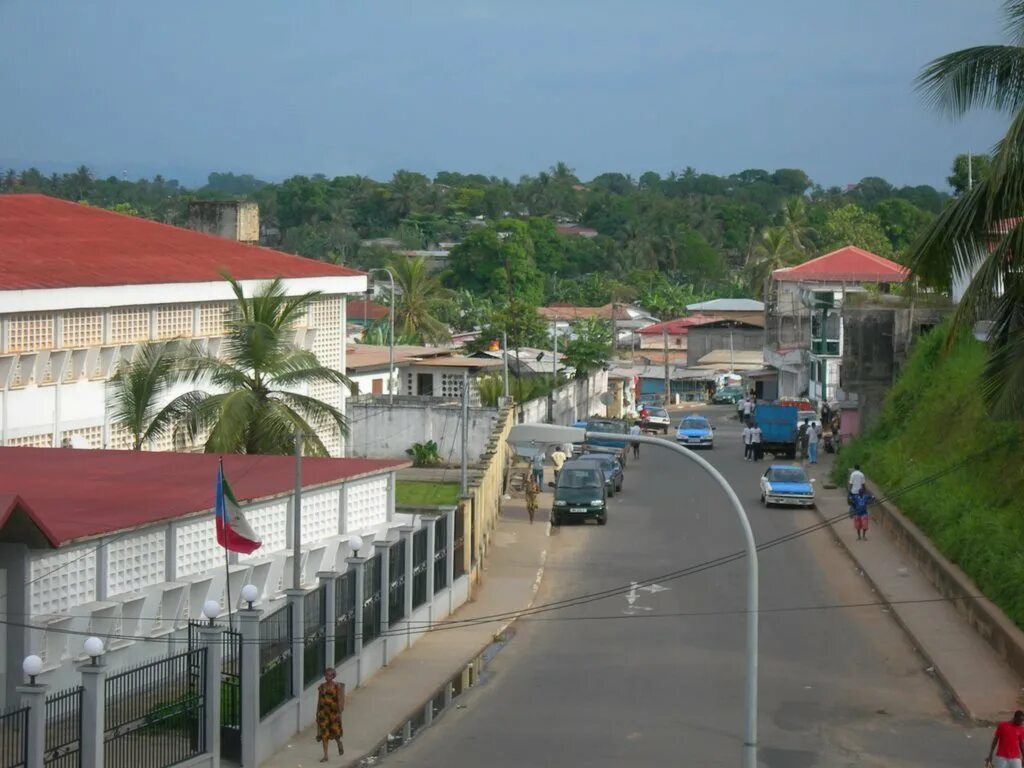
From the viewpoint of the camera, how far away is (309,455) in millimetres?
31656

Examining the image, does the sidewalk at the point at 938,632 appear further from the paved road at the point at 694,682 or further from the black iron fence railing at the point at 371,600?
the black iron fence railing at the point at 371,600

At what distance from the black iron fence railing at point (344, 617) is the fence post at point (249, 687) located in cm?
360

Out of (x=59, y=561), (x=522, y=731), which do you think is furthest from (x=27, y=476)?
(x=522, y=731)

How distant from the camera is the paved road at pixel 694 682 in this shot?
67.2 feet

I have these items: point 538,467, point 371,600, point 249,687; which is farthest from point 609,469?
point 249,687

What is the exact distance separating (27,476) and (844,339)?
3710 cm

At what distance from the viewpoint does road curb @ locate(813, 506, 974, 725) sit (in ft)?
74.2

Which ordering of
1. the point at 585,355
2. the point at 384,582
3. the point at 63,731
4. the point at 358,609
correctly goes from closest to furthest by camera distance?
the point at 63,731
the point at 358,609
the point at 384,582
the point at 585,355

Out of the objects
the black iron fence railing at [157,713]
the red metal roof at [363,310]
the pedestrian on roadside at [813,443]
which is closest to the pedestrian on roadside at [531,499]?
the pedestrian on roadside at [813,443]

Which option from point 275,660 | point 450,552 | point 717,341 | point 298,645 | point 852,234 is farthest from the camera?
point 852,234

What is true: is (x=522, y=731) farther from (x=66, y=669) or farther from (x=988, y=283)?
(x=988, y=283)

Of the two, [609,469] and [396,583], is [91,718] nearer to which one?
[396,583]

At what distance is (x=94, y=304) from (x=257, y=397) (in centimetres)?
678

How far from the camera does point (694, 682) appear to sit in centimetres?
2434
